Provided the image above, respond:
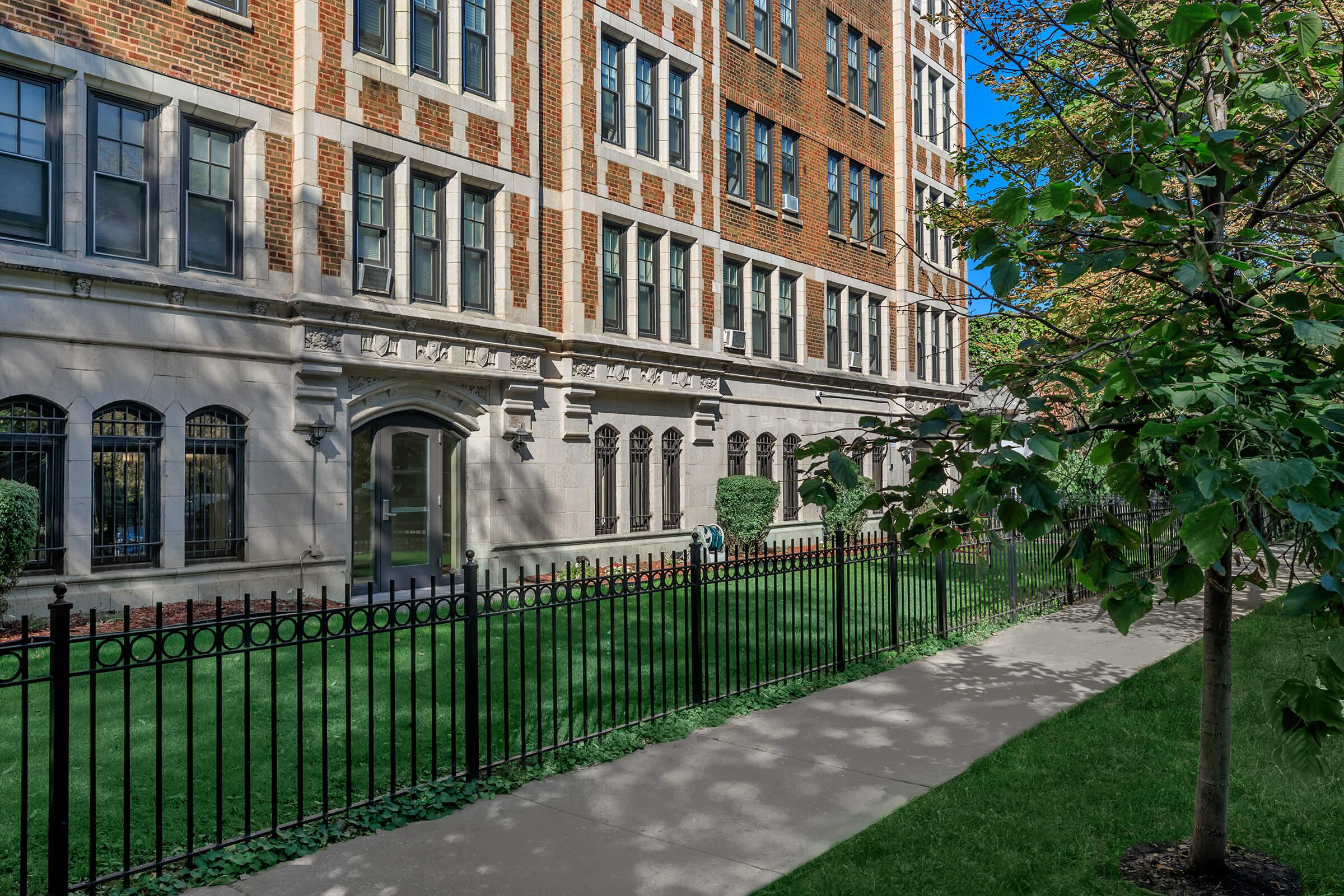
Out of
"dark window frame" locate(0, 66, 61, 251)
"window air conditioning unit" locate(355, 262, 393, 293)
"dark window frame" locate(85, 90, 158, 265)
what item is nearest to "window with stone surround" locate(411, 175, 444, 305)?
"window air conditioning unit" locate(355, 262, 393, 293)

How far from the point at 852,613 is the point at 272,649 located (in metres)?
6.10

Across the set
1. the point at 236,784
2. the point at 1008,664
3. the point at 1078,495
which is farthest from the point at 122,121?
the point at 1078,495

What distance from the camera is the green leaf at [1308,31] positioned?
3.23 metres

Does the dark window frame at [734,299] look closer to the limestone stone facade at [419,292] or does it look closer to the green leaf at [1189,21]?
the limestone stone facade at [419,292]

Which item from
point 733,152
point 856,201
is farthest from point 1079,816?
point 856,201

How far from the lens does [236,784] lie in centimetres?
652

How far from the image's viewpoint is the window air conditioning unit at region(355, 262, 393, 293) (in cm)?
1479

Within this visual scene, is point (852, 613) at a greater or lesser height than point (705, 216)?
lesser

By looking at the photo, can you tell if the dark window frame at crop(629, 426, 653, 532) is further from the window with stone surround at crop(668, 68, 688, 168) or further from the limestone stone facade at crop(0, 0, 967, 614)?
the window with stone surround at crop(668, 68, 688, 168)

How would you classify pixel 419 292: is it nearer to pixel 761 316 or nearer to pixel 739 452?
pixel 739 452

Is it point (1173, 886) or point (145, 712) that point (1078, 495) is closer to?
point (1173, 886)

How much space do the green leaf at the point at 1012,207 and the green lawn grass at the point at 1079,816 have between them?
6.90 feet

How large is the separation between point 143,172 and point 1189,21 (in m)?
13.2

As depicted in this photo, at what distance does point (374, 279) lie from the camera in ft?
49.0
